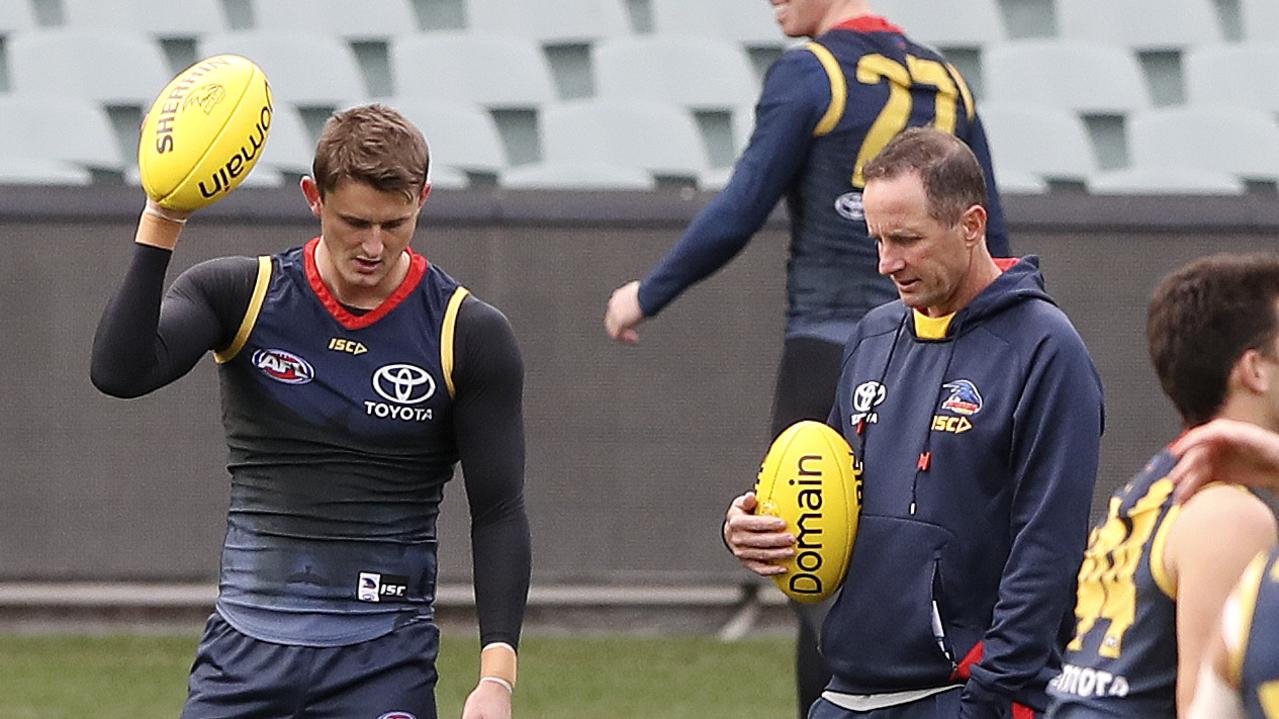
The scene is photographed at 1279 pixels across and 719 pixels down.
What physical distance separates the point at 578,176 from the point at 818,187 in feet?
15.8

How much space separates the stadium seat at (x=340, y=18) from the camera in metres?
11.1

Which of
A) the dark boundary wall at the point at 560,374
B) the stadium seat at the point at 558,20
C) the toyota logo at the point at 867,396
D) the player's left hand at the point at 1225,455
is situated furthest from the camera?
the stadium seat at the point at 558,20

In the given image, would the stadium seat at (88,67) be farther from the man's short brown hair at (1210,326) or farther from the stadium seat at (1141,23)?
the man's short brown hair at (1210,326)

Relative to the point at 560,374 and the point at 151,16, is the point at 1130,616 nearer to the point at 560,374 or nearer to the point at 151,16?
the point at 560,374

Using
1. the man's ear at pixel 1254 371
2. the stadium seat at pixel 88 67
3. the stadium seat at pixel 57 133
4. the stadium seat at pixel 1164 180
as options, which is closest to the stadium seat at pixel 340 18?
the stadium seat at pixel 88 67

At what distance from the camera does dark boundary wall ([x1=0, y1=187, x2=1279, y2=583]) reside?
354 inches

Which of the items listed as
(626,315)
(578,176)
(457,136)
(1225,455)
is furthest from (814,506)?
(457,136)

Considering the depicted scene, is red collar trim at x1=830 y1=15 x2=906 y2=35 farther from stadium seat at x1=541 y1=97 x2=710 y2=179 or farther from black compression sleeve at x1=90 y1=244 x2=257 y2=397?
stadium seat at x1=541 y1=97 x2=710 y2=179

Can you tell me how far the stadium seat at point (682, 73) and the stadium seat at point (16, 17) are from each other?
9.48 ft

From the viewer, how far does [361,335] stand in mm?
4137

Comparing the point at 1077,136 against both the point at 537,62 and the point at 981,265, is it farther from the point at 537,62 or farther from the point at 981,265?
the point at 981,265

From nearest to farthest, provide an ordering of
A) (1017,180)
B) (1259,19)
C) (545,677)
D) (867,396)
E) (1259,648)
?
1. (1259,648)
2. (867,396)
3. (545,677)
4. (1017,180)
5. (1259,19)

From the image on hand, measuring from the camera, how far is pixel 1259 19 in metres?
11.4

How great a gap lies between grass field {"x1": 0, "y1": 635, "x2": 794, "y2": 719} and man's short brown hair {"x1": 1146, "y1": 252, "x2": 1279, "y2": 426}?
4.65 meters
